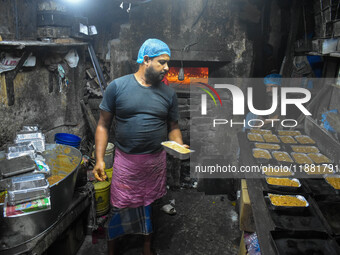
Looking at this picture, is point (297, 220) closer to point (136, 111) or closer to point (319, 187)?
point (319, 187)

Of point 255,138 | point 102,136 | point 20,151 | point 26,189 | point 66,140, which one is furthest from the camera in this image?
point 66,140

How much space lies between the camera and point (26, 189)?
91.4 inches

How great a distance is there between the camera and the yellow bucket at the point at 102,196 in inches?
165

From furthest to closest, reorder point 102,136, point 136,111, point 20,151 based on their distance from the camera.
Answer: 1. point 102,136
2. point 136,111
3. point 20,151

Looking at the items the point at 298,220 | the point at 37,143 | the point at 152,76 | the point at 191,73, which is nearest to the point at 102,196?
the point at 37,143

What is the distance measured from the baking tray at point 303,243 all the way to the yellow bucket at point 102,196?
288 centimetres

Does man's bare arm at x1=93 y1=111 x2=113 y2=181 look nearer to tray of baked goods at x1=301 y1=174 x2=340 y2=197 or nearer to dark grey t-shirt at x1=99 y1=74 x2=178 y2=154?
dark grey t-shirt at x1=99 y1=74 x2=178 y2=154

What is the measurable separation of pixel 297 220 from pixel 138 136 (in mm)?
1841

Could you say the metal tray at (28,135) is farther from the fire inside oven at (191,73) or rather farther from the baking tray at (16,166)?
the fire inside oven at (191,73)

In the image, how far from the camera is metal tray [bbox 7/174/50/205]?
2.28 meters

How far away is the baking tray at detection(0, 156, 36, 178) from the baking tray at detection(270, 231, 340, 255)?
2330 mm

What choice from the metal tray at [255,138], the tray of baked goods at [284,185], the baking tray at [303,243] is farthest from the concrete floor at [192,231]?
the baking tray at [303,243]

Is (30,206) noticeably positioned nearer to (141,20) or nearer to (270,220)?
(270,220)

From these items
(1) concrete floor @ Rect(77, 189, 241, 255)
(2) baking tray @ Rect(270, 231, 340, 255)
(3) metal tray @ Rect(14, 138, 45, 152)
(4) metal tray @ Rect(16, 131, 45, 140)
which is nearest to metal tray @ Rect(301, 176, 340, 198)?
(2) baking tray @ Rect(270, 231, 340, 255)
